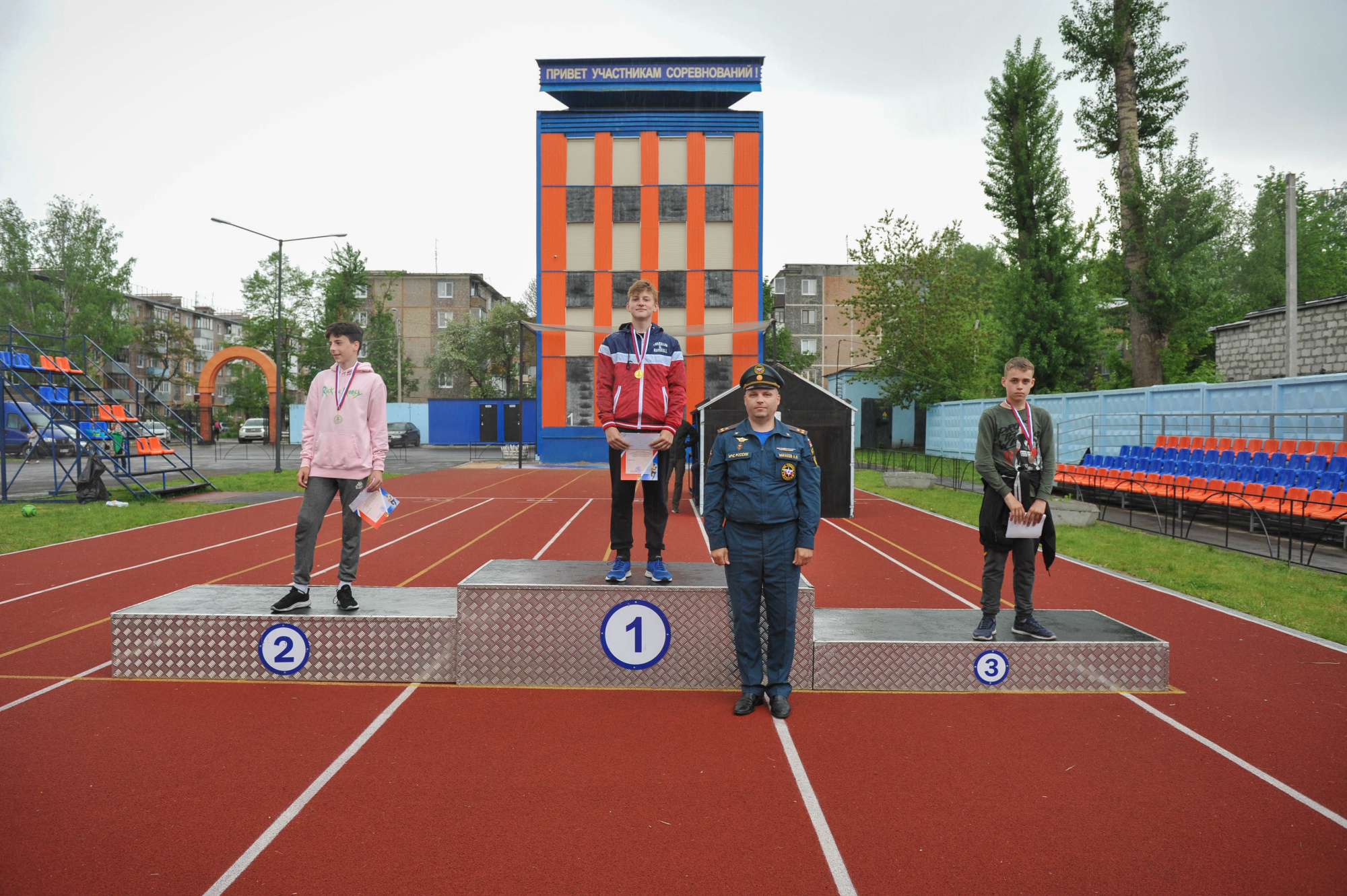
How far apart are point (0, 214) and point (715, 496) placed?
57.8 m

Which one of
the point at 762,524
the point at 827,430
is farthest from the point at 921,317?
the point at 762,524

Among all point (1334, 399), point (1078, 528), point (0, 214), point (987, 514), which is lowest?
point (1078, 528)

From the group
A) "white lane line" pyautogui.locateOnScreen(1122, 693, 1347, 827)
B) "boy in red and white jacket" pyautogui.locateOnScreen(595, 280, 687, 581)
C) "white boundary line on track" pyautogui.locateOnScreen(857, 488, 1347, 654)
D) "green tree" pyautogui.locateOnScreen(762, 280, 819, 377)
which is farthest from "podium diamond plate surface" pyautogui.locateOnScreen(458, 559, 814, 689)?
"green tree" pyautogui.locateOnScreen(762, 280, 819, 377)

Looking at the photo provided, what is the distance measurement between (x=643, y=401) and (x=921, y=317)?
2983cm

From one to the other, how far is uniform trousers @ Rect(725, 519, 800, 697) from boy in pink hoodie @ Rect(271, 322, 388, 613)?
241 cm

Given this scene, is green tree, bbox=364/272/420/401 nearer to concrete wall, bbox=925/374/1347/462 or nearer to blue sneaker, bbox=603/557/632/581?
concrete wall, bbox=925/374/1347/462

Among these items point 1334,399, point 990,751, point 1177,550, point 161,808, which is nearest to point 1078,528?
point 1177,550

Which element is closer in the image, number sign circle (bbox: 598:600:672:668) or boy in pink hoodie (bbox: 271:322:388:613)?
number sign circle (bbox: 598:600:672:668)

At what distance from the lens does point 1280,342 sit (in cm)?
2309

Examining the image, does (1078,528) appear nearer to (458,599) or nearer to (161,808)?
(458,599)

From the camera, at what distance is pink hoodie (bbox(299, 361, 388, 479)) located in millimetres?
5016

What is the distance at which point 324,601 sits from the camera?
530cm

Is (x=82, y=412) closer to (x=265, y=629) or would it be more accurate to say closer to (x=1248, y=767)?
(x=265, y=629)

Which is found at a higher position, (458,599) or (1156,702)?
(458,599)
